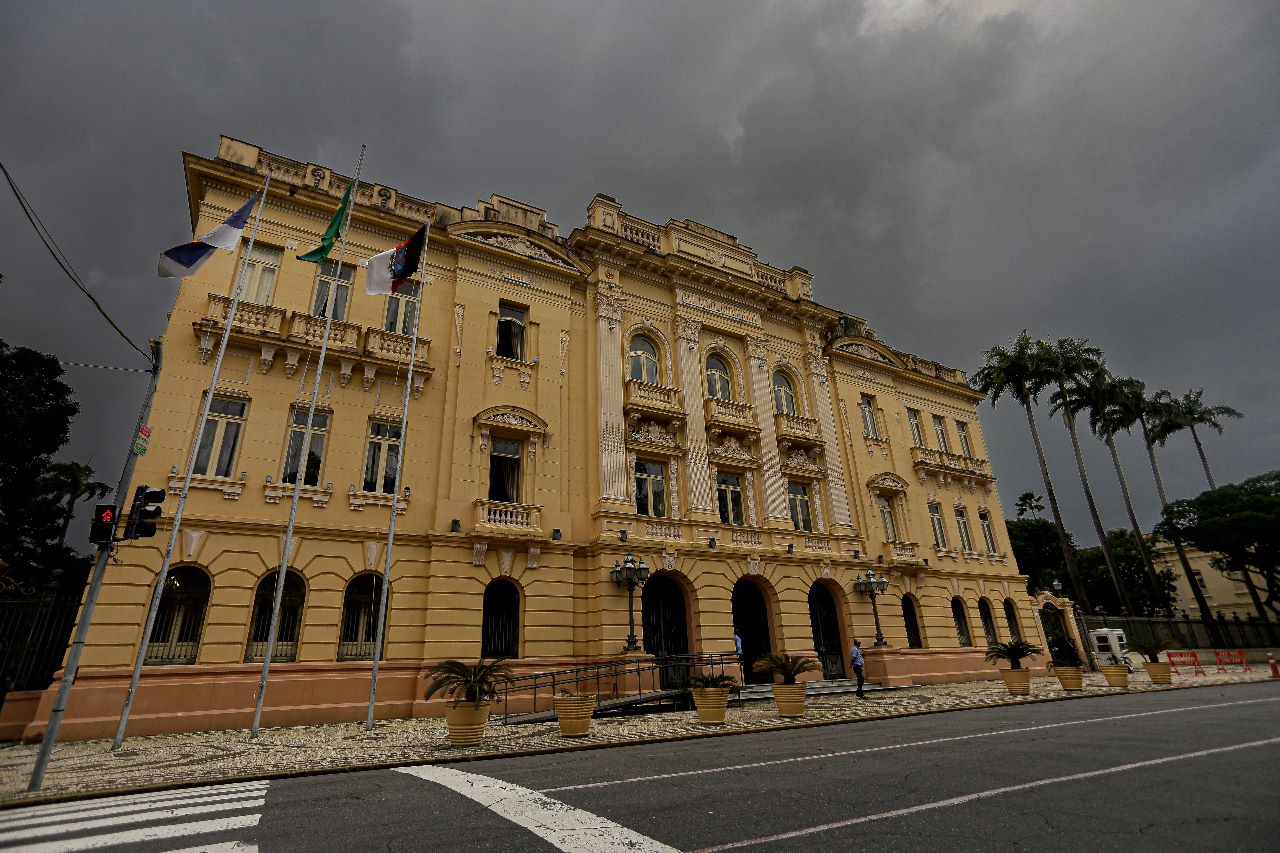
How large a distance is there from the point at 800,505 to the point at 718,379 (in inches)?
245

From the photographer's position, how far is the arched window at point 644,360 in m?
23.3

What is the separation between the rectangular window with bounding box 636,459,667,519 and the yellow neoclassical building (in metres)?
0.10

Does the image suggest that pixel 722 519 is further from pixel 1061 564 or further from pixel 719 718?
pixel 1061 564

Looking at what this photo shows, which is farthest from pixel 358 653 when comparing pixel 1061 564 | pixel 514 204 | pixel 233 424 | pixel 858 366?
pixel 1061 564

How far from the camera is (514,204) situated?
2225 cm

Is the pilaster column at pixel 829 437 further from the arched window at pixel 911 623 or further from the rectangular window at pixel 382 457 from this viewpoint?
the rectangular window at pixel 382 457

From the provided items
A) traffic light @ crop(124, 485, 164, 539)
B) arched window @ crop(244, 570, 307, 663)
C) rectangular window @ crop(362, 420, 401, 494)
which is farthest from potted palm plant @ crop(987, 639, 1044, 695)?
traffic light @ crop(124, 485, 164, 539)

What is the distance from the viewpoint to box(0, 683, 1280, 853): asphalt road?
4848mm

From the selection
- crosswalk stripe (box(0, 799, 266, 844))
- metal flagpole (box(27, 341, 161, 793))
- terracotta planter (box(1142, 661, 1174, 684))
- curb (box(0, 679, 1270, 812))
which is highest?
metal flagpole (box(27, 341, 161, 793))

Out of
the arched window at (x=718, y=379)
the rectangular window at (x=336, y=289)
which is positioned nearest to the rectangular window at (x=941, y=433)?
the arched window at (x=718, y=379)

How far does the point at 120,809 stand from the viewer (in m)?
6.62

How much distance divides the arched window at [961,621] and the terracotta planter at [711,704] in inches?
714

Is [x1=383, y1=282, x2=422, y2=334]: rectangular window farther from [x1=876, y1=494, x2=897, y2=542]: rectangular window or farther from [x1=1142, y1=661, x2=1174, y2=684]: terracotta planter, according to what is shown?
[x1=1142, y1=661, x2=1174, y2=684]: terracotta planter

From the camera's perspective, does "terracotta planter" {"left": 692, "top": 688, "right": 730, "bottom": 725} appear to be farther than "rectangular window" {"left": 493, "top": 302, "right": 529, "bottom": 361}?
No
